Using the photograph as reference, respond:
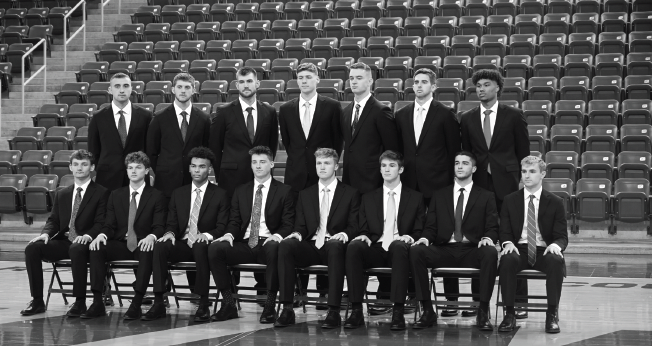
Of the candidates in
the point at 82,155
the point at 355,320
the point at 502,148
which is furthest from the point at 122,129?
the point at 502,148

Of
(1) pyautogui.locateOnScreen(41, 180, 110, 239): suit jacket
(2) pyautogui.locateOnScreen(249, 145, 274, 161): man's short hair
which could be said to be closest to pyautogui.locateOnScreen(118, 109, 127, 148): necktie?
(1) pyautogui.locateOnScreen(41, 180, 110, 239): suit jacket

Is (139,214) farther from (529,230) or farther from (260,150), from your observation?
(529,230)

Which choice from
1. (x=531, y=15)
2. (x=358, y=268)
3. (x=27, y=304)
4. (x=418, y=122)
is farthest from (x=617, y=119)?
(x=27, y=304)

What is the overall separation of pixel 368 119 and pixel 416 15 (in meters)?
8.58

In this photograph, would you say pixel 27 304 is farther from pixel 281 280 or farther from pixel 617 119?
pixel 617 119

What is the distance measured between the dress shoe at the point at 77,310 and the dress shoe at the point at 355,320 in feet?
6.51

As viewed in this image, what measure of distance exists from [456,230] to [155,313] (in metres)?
2.23

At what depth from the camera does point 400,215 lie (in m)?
5.89

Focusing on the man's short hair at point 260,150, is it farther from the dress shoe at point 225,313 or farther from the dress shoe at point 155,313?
the dress shoe at point 155,313

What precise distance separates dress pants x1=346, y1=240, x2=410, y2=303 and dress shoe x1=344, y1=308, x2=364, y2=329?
0.08 metres

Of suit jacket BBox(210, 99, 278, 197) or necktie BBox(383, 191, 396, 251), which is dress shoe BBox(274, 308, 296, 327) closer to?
necktie BBox(383, 191, 396, 251)

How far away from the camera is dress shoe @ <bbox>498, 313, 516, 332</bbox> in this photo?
5.45 metres

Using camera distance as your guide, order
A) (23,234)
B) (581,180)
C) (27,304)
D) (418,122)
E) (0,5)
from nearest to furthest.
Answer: (418,122) → (27,304) → (581,180) → (23,234) → (0,5)

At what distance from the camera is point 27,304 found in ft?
21.5
